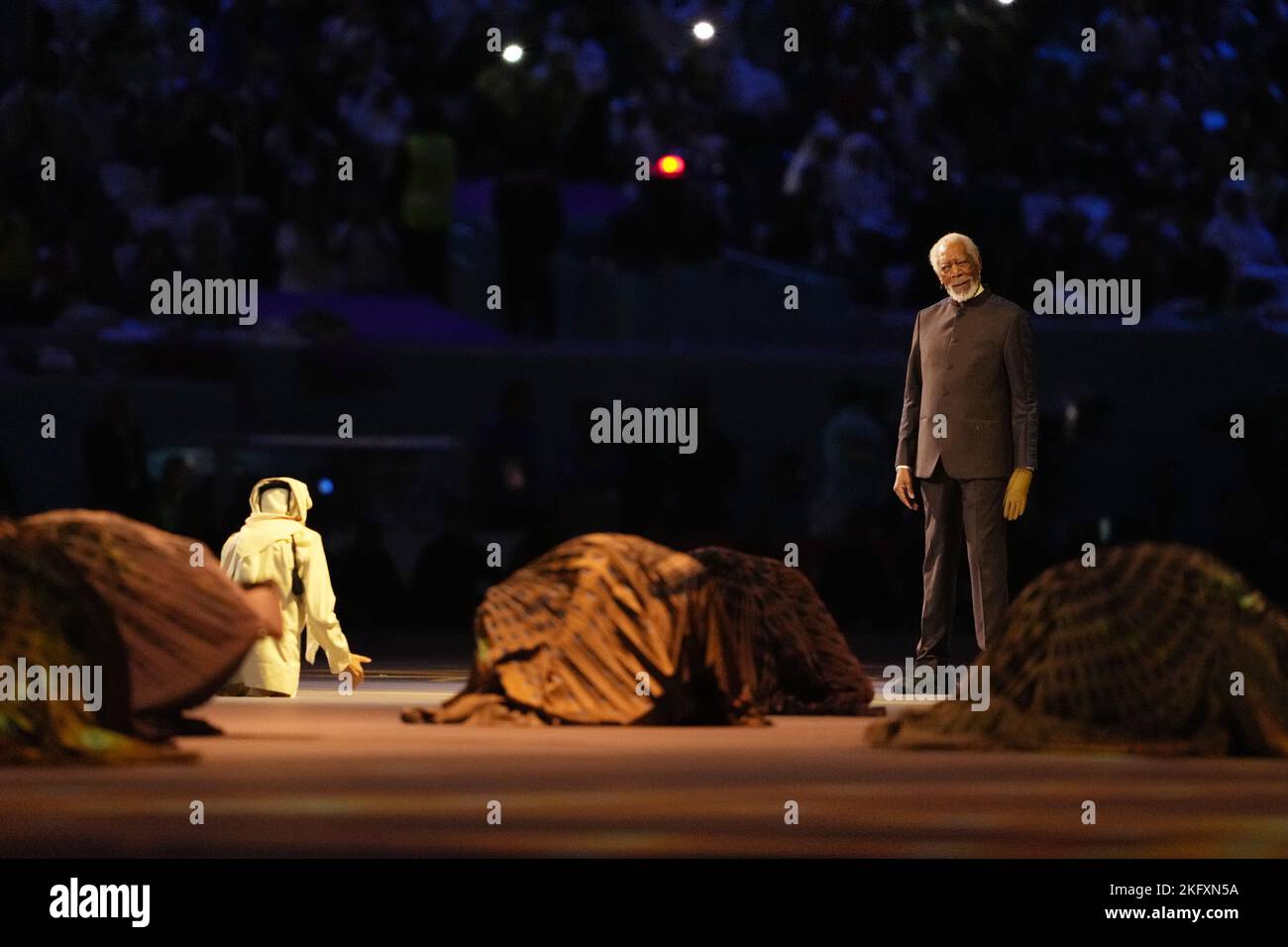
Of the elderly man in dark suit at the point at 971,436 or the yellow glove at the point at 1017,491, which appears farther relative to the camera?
the elderly man in dark suit at the point at 971,436

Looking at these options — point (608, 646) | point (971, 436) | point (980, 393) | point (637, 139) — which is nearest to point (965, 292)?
point (980, 393)

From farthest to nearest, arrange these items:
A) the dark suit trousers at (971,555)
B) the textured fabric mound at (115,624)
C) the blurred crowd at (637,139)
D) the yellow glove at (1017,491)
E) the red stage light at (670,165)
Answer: the red stage light at (670,165), the blurred crowd at (637,139), the dark suit trousers at (971,555), the yellow glove at (1017,491), the textured fabric mound at (115,624)

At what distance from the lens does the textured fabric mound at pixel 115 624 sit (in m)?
7.45

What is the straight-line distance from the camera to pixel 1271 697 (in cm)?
814

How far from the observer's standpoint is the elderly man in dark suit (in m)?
8.81

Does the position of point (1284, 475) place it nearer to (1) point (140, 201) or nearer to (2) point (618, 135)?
(2) point (618, 135)

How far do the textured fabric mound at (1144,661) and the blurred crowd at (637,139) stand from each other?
322 inches

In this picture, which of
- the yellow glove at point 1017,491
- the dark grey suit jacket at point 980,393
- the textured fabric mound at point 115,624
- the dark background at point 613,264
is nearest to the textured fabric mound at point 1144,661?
the yellow glove at point 1017,491

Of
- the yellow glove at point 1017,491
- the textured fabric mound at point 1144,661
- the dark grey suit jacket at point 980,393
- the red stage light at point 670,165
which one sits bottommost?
the textured fabric mound at point 1144,661

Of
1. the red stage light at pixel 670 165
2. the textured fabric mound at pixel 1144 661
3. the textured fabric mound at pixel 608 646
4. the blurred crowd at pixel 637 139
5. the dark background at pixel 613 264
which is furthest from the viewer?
the red stage light at pixel 670 165

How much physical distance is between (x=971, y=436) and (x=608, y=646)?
141 cm

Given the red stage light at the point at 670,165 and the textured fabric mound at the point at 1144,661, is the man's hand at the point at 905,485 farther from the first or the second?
the red stage light at the point at 670,165

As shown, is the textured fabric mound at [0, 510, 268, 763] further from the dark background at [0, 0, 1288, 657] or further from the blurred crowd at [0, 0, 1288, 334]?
the blurred crowd at [0, 0, 1288, 334]

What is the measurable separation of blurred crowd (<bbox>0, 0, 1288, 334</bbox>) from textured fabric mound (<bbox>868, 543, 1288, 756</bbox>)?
8.18 meters
